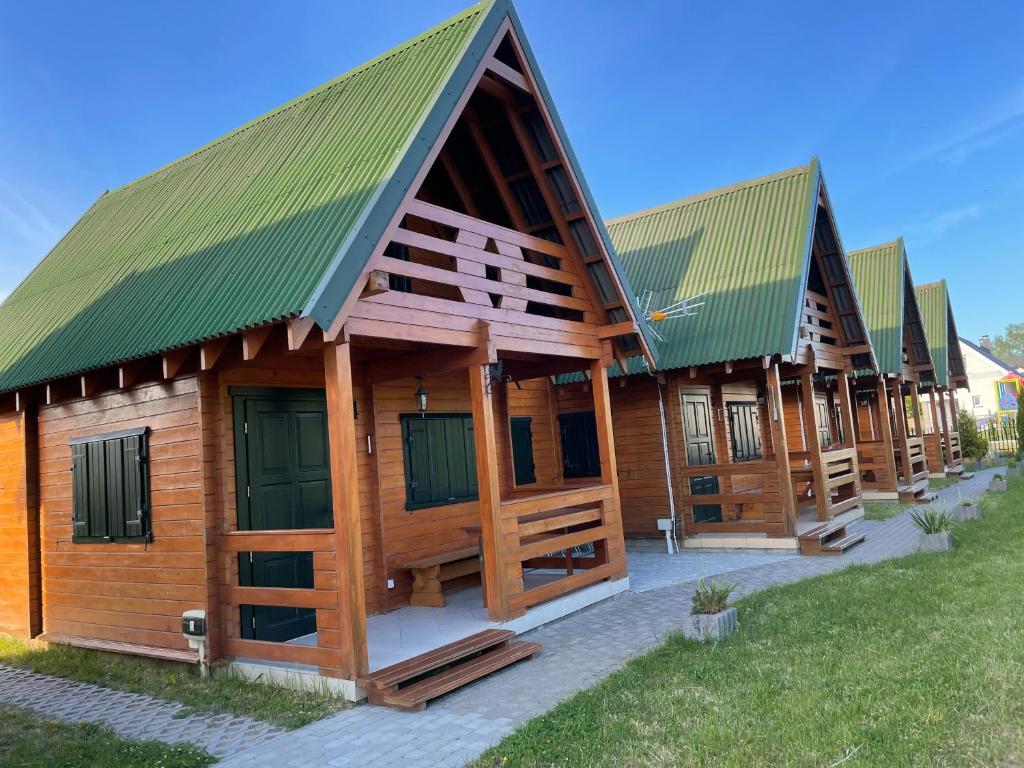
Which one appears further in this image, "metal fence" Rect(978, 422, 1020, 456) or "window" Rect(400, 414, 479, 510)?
"metal fence" Rect(978, 422, 1020, 456)

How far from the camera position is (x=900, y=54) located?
29781 millimetres

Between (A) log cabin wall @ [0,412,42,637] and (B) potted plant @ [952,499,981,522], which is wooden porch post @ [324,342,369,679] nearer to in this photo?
(A) log cabin wall @ [0,412,42,637]

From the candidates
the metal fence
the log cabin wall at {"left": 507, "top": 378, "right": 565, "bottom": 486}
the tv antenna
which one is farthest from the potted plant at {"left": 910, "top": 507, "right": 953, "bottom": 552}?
the metal fence

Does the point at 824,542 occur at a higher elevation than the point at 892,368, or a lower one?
lower

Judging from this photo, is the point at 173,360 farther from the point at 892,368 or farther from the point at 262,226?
the point at 892,368

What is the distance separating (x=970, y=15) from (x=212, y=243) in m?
23.5

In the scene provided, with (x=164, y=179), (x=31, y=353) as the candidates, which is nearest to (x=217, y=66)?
(x=164, y=179)

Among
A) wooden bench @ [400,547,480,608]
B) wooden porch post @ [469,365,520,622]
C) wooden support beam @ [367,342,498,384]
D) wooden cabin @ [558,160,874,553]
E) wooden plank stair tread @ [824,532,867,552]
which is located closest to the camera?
wooden porch post @ [469,365,520,622]

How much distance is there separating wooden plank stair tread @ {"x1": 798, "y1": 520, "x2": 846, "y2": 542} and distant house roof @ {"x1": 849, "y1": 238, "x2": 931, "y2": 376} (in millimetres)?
7937

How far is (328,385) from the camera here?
6.29 meters

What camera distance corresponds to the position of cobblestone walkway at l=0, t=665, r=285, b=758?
5.51 m

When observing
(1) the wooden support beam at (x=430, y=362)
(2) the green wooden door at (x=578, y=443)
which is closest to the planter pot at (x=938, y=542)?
(2) the green wooden door at (x=578, y=443)

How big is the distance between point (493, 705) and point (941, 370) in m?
23.3

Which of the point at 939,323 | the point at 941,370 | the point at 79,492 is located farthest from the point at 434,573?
A: the point at 939,323
